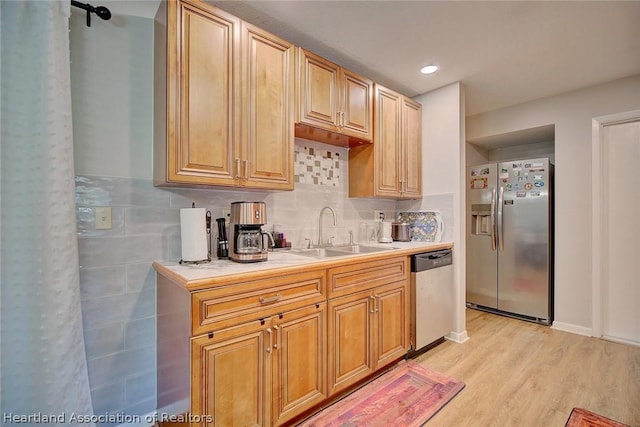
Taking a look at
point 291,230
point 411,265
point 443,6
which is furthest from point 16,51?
point 411,265

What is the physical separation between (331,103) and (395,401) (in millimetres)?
2070

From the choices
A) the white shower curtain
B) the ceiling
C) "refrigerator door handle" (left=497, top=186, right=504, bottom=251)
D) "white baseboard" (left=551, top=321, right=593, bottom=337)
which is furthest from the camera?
"refrigerator door handle" (left=497, top=186, right=504, bottom=251)

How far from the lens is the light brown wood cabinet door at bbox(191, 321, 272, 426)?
1.25m

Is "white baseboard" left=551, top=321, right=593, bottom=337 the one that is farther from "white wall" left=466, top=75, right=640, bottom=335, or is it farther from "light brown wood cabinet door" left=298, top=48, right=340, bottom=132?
"light brown wood cabinet door" left=298, top=48, right=340, bottom=132

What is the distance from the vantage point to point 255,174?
5.88 ft

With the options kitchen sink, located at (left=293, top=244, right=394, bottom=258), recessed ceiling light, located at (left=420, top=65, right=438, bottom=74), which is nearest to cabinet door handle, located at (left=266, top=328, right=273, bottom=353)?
kitchen sink, located at (left=293, top=244, right=394, bottom=258)

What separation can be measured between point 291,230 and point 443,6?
1784 mm

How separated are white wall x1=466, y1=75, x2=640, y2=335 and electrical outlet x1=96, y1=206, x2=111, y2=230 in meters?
3.89

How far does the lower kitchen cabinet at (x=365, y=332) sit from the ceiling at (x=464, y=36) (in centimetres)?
177

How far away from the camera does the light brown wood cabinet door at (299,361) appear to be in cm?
150

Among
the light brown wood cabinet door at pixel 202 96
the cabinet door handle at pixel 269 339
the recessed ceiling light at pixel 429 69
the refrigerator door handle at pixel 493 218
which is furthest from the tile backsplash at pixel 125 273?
the refrigerator door handle at pixel 493 218

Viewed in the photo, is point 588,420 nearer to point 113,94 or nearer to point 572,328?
point 572,328

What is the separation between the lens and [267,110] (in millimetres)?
1846

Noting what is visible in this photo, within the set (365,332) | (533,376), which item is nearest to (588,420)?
(533,376)
